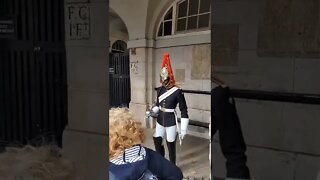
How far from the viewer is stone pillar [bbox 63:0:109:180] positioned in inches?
42.8

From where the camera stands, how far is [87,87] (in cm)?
113

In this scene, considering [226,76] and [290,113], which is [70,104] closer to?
[226,76]

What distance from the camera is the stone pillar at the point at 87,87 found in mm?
1087

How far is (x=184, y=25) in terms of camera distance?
4965mm

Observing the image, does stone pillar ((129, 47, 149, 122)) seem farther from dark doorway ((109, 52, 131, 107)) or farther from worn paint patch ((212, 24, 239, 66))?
worn paint patch ((212, 24, 239, 66))

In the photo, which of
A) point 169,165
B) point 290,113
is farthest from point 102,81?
point 169,165

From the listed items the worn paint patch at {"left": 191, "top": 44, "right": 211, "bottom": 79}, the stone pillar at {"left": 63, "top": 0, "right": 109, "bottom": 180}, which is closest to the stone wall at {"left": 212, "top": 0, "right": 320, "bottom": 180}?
the stone pillar at {"left": 63, "top": 0, "right": 109, "bottom": 180}

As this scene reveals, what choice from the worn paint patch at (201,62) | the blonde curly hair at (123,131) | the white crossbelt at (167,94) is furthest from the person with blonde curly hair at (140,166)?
the worn paint patch at (201,62)

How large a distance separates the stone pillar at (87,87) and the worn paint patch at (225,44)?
15.5 inches

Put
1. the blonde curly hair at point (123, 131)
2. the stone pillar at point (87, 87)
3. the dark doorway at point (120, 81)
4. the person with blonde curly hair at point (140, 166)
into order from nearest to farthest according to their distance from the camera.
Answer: the stone pillar at point (87, 87) < the person with blonde curly hair at point (140, 166) < the blonde curly hair at point (123, 131) < the dark doorway at point (120, 81)

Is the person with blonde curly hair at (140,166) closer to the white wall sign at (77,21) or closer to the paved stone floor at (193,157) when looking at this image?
the white wall sign at (77,21)

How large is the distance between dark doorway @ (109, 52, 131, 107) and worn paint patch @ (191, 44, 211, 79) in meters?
1.64

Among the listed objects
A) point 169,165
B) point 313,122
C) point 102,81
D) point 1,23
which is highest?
point 1,23

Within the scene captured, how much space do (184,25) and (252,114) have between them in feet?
13.3
